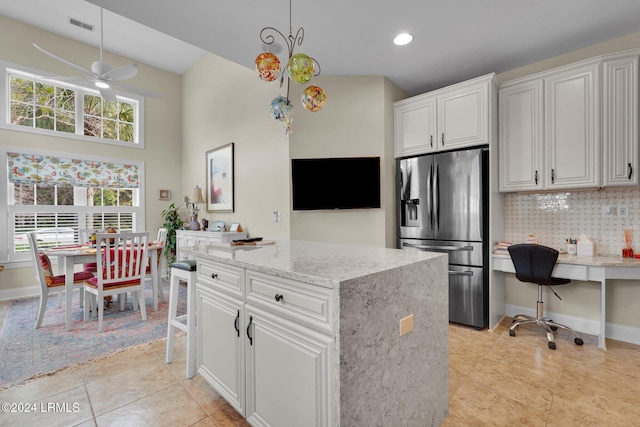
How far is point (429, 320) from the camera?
1560 mm

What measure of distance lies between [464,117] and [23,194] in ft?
19.2

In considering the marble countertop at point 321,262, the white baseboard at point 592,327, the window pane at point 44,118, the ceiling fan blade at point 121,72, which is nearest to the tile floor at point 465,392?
the white baseboard at point 592,327

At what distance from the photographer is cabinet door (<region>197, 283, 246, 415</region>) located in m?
1.61

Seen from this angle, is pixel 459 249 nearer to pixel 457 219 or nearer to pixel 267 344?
pixel 457 219

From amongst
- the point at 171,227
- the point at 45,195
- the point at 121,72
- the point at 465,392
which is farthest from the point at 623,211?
the point at 45,195

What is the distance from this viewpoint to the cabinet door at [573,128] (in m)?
2.68

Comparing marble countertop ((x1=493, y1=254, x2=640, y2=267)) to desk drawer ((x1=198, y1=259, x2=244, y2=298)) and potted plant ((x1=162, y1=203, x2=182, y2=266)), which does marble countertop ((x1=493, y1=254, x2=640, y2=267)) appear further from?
potted plant ((x1=162, y1=203, x2=182, y2=266))

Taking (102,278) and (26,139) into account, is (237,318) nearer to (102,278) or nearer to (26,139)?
(102,278)

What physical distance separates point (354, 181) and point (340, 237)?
70 centimetres

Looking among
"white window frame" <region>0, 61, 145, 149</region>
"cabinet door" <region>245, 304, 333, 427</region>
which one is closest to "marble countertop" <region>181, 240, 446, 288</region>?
"cabinet door" <region>245, 304, 333, 427</region>

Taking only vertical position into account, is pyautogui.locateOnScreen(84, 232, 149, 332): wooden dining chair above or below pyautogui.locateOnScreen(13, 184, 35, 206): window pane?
below

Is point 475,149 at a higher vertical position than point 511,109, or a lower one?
lower

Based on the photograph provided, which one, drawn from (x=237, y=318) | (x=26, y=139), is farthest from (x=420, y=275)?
(x=26, y=139)

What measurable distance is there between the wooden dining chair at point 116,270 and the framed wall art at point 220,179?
1.53m
